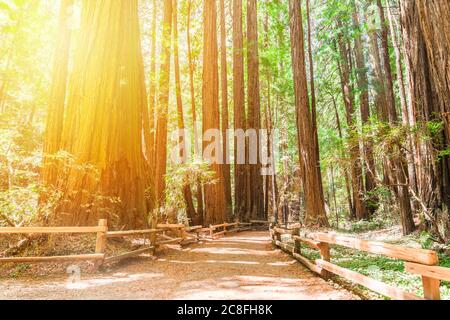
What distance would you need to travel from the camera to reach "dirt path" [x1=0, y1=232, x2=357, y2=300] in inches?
176

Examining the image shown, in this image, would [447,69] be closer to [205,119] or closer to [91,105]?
[91,105]

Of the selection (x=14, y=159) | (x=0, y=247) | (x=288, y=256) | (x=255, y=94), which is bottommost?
(x=288, y=256)

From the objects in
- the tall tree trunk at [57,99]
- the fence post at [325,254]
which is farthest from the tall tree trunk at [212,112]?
the fence post at [325,254]

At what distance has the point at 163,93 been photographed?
1266 centimetres

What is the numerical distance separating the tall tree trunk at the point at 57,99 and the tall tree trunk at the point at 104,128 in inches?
20.8

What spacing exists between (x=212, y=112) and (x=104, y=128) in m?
8.63

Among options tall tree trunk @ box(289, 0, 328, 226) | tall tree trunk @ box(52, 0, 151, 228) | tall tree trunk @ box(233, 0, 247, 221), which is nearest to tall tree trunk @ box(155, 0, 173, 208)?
tall tree trunk @ box(52, 0, 151, 228)

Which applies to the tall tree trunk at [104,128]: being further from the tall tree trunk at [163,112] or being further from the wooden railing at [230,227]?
the wooden railing at [230,227]

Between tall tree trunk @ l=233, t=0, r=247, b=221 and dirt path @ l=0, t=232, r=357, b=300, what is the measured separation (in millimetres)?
11063

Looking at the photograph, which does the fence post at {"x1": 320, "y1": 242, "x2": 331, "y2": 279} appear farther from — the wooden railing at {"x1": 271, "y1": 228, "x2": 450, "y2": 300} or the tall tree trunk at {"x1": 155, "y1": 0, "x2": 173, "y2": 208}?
the tall tree trunk at {"x1": 155, "y1": 0, "x2": 173, "y2": 208}

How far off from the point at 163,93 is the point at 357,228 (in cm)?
972

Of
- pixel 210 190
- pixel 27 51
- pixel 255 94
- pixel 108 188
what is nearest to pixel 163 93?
pixel 210 190

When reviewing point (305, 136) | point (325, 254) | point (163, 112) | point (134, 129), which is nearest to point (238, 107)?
point (305, 136)

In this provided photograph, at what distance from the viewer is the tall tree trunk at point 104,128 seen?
281 inches
